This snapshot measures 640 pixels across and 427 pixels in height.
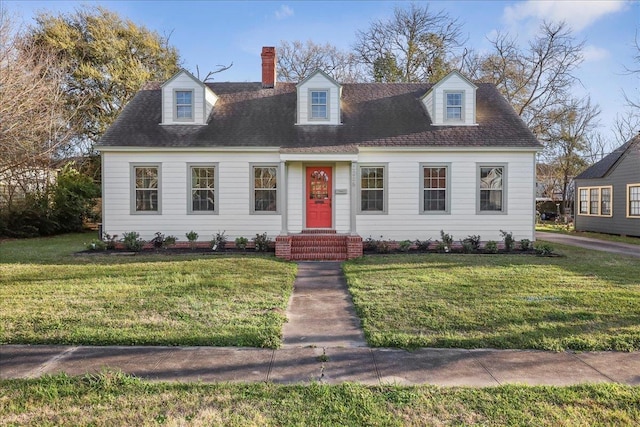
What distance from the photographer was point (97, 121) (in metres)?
23.8

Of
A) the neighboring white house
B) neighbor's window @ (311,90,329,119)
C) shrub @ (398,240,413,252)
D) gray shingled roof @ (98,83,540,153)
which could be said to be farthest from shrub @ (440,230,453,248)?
neighbor's window @ (311,90,329,119)

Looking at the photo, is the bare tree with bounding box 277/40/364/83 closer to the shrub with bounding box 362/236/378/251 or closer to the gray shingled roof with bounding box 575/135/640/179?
the gray shingled roof with bounding box 575/135/640/179

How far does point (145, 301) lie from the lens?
6176 millimetres

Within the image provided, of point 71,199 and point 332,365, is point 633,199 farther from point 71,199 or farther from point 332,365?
point 71,199

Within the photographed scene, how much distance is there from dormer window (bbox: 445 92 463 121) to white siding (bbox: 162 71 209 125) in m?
8.71

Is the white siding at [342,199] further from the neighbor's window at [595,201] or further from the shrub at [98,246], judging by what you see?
the neighbor's window at [595,201]

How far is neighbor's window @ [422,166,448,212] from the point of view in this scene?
12.8m

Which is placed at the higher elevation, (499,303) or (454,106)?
(454,106)

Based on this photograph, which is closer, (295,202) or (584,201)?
(295,202)

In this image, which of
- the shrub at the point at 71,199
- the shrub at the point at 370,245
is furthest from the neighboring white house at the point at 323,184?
the shrub at the point at 71,199

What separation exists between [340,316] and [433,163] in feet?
28.0

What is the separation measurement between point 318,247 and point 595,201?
56.5 ft

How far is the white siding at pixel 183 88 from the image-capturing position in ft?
43.4

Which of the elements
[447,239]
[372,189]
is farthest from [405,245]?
[372,189]
